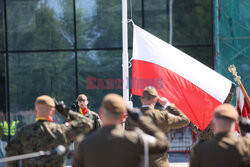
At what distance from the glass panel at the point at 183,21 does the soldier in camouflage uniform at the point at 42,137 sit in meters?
8.01

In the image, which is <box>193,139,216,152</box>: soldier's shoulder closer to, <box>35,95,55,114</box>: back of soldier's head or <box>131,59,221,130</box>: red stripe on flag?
<box>35,95,55,114</box>: back of soldier's head

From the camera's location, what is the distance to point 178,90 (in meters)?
6.31

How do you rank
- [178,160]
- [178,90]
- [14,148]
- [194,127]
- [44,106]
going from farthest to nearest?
[178,160] → [194,127] → [178,90] → [44,106] → [14,148]

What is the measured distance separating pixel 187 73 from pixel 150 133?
10.1ft

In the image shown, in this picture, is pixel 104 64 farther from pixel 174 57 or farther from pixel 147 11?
pixel 174 57

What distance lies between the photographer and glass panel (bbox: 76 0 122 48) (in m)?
11.8

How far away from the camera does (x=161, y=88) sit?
637 cm

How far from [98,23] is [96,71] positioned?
4.76 ft

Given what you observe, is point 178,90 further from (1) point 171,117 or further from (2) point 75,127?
(2) point 75,127

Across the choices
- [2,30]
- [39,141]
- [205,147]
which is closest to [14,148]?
[39,141]

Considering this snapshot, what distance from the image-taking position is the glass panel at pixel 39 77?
1177cm

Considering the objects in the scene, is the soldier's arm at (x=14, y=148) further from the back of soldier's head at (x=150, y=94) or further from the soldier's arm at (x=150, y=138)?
the back of soldier's head at (x=150, y=94)

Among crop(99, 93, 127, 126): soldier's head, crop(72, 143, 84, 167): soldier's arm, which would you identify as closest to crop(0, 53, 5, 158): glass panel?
crop(72, 143, 84, 167): soldier's arm

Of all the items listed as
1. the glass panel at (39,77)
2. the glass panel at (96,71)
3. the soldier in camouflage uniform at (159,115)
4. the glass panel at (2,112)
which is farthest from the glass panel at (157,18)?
the soldier in camouflage uniform at (159,115)
